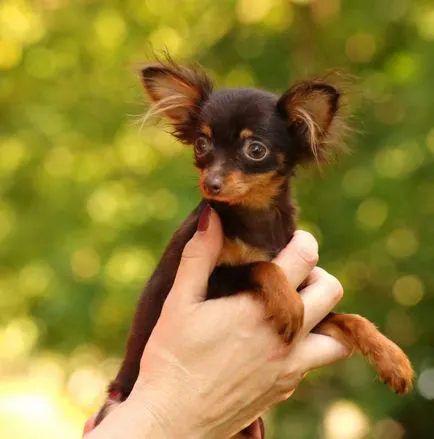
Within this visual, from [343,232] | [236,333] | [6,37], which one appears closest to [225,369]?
[236,333]

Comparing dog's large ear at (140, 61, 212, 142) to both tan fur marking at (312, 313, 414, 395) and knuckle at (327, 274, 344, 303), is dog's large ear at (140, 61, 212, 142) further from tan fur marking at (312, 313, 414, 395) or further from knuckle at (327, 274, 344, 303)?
tan fur marking at (312, 313, 414, 395)

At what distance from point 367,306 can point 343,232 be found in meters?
0.47

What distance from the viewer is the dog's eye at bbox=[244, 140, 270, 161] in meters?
2.74

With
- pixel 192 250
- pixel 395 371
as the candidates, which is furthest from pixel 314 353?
pixel 192 250

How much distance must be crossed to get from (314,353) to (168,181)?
2.60m

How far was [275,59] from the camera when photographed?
5.65m

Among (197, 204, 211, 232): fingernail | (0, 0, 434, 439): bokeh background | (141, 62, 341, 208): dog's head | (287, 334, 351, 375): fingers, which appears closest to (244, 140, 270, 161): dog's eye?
(141, 62, 341, 208): dog's head

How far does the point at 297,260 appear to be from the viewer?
279 cm

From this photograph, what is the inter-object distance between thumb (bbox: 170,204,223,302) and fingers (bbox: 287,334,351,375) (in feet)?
1.13

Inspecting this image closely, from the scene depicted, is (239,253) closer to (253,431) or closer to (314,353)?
(314,353)

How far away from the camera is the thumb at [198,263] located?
8.70 feet

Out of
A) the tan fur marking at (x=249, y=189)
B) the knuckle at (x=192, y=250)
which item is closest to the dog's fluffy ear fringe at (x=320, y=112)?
the tan fur marking at (x=249, y=189)

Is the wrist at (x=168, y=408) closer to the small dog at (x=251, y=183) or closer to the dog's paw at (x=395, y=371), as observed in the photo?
the small dog at (x=251, y=183)

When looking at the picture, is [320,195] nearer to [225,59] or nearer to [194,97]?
[225,59]
